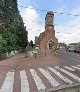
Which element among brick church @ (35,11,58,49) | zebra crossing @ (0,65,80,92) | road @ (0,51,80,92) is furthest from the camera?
brick church @ (35,11,58,49)

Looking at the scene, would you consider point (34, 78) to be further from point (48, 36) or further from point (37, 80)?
point (48, 36)

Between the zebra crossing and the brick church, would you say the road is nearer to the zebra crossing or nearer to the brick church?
the zebra crossing

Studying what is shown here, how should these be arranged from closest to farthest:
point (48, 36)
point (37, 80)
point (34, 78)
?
point (37, 80)
point (34, 78)
point (48, 36)

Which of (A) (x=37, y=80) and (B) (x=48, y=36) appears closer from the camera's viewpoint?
(A) (x=37, y=80)

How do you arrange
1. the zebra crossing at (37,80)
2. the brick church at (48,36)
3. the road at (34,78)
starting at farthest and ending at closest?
the brick church at (48,36) → the road at (34,78) → the zebra crossing at (37,80)

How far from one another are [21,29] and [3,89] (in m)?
59.0

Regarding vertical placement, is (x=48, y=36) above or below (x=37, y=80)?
above

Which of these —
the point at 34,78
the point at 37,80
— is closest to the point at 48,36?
the point at 34,78

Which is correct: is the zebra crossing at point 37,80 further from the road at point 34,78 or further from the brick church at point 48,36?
the brick church at point 48,36

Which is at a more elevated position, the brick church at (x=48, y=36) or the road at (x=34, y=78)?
the brick church at (x=48, y=36)

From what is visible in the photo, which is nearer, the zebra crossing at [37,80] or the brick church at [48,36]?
the zebra crossing at [37,80]

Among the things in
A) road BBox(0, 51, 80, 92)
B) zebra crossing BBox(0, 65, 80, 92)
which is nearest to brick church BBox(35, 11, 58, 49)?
road BBox(0, 51, 80, 92)

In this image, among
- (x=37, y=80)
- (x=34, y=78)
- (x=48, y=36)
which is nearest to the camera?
(x=37, y=80)

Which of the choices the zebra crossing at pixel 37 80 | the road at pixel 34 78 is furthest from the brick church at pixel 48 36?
the zebra crossing at pixel 37 80
